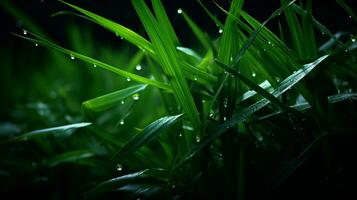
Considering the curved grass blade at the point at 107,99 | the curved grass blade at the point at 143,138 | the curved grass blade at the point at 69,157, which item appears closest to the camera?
the curved grass blade at the point at 143,138

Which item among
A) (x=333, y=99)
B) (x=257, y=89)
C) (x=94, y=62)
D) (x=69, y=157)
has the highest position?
(x=94, y=62)

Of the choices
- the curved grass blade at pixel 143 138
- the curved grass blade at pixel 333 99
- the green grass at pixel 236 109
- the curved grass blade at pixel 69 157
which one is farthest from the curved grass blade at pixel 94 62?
the curved grass blade at pixel 69 157

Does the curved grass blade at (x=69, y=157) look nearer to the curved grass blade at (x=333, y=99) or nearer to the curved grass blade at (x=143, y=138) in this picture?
the curved grass blade at (x=143, y=138)

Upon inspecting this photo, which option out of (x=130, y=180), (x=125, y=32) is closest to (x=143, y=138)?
(x=130, y=180)

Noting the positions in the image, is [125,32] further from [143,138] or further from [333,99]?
[333,99]

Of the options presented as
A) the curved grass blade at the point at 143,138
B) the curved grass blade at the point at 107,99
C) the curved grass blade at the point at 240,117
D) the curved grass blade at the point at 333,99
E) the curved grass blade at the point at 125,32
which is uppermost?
the curved grass blade at the point at 125,32

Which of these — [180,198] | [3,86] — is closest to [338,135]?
[180,198]
